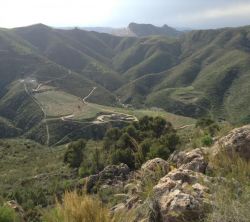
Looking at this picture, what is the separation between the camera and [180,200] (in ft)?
19.0

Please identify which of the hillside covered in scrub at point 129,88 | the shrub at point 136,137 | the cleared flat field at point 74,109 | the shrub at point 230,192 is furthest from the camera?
the hillside covered in scrub at point 129,88

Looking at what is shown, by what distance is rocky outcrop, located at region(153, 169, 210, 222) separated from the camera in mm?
5605

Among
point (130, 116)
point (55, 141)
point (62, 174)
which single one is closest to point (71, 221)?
point (62, 174)

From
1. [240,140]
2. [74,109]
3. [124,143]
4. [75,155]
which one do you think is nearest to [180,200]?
[240,140]

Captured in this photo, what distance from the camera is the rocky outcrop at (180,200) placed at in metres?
5.61

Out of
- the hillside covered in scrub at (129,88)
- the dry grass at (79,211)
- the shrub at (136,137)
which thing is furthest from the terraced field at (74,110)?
the dry grass at (79,211)

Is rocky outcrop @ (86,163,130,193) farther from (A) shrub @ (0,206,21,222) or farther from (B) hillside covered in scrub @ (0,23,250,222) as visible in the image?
(A) shrub @ (0,206,21,222)

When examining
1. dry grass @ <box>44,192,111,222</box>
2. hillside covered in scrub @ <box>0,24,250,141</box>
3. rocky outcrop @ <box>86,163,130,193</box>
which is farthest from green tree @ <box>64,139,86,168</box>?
hillside covered in scrub @ <box>0,24,250,141</box>

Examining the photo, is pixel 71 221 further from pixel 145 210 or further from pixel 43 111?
pixel 43 111

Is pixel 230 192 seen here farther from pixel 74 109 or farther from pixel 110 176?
pixel 74 109

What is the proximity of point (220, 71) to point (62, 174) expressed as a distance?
440ft

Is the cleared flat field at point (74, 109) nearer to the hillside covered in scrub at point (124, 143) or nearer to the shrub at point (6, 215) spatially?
the hillside covered in scrub at point (124, 143)

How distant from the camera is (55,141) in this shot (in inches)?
3647

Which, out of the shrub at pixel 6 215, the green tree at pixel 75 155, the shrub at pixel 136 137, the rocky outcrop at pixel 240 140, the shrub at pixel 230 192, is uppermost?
the shrub at pixel 230 192
